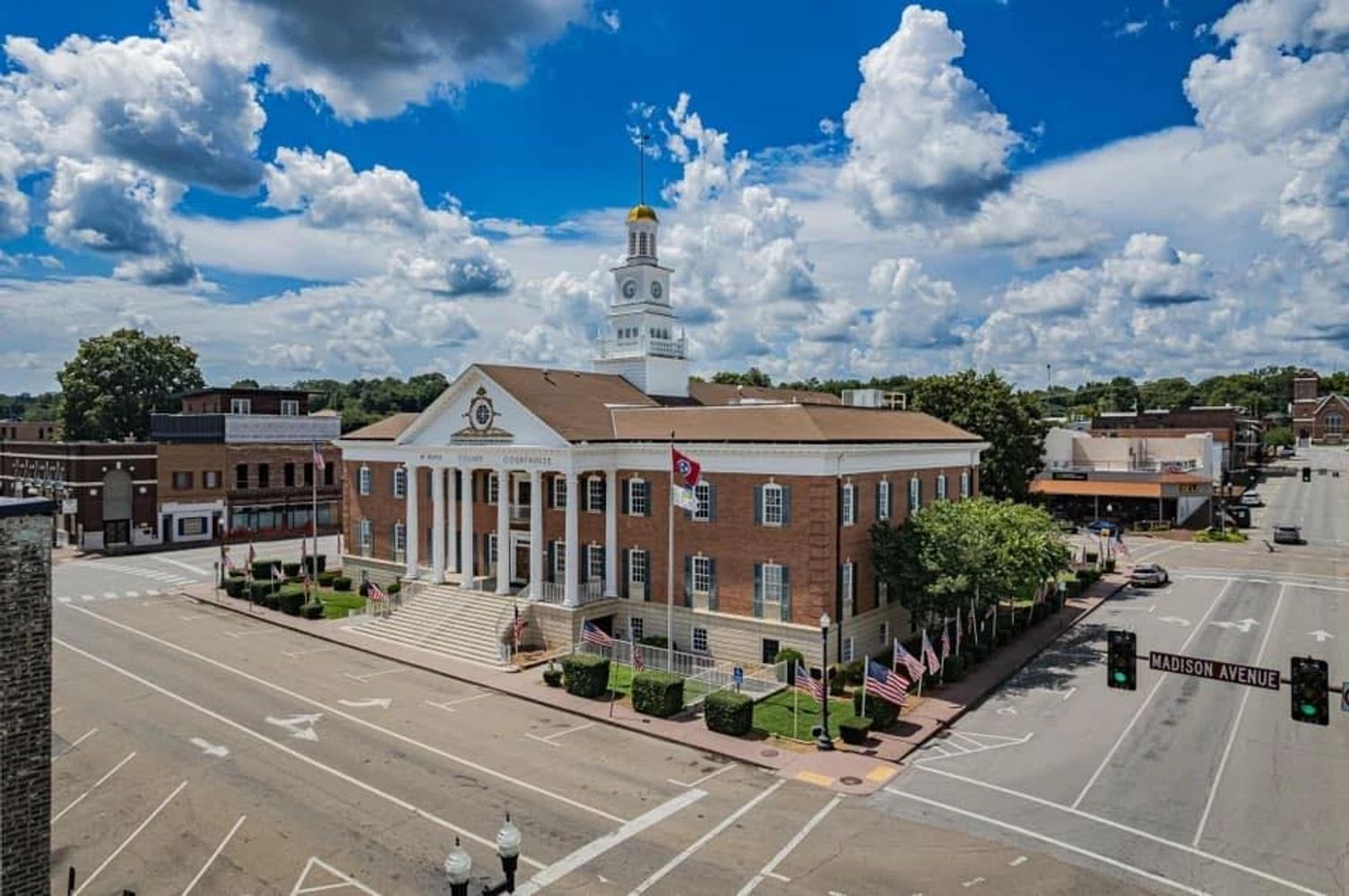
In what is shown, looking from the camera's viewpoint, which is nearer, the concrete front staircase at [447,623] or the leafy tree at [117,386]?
the concrete front staircase at [447,623]

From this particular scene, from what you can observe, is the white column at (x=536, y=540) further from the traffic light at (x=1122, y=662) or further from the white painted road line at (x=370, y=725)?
the traffic light at (x=1122, y=662)

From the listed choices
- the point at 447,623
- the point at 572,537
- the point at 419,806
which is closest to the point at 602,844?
the point at 419,806

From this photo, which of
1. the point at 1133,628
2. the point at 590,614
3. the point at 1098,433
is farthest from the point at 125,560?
the point at 1098,433

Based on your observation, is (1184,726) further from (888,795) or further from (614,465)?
(614,465)

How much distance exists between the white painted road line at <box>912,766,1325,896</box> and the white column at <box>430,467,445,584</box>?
87.9 feet

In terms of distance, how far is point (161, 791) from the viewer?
2222cm

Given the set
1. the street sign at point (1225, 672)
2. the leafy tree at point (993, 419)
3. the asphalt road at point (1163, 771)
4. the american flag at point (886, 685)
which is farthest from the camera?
the leafy tree at point (993, 419)

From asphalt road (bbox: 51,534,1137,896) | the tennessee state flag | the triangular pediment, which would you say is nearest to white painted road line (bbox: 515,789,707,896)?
asphalt road (bbox: 51,534,1137,896)

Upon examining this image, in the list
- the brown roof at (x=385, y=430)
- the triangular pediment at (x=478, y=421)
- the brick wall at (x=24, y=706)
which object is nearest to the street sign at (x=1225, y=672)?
the brick wall at (x=24, y=706)

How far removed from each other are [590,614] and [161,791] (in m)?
18.1

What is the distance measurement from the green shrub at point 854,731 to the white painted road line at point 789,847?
3490 millimetres

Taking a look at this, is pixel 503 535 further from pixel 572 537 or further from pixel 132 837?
pixel 132 837

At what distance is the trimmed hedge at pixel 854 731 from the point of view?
2586 centimetres

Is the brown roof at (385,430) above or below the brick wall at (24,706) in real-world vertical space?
above
